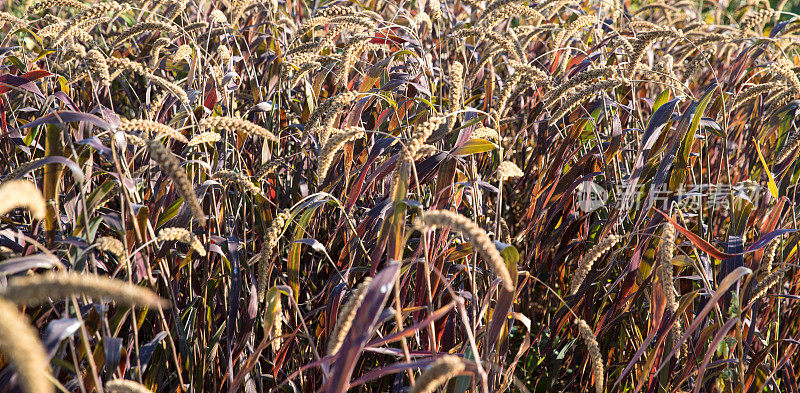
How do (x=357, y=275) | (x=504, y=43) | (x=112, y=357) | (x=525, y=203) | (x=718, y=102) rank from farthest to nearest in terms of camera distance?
(x=525, y=203)
(x=718, y=102)
(x=504, y=43)
(x=357, y=275)
(x=112, y=357)

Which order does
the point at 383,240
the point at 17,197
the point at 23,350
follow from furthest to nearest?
1. the point at 383,240
2. the point at 17,197
3. the point at 23,350

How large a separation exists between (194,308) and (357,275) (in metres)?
0.43

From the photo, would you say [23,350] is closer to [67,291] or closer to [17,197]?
[67,291]

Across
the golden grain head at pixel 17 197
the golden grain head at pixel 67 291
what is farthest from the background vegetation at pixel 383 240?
the golden grain head at pixel 67 291

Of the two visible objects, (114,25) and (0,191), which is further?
(114,25)

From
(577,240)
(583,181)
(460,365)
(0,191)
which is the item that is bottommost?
(577,240)

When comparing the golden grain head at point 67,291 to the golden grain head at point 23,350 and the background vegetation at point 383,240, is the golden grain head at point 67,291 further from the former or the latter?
the background vegetation at point 383,240

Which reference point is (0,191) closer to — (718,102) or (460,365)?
(460,365)

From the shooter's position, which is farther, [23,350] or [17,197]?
[17,197]

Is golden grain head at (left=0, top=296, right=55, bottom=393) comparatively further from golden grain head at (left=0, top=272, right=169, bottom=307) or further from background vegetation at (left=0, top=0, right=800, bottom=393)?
background vegetation at (left=0, top=0, right=800, bottom=393)

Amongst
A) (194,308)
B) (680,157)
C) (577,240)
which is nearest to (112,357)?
(194,308)

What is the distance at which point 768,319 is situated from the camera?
1729 mm

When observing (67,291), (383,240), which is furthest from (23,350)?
(383,240)

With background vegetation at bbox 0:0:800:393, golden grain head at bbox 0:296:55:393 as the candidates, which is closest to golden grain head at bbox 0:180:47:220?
background vegetation at bbox 0:0:800:393
